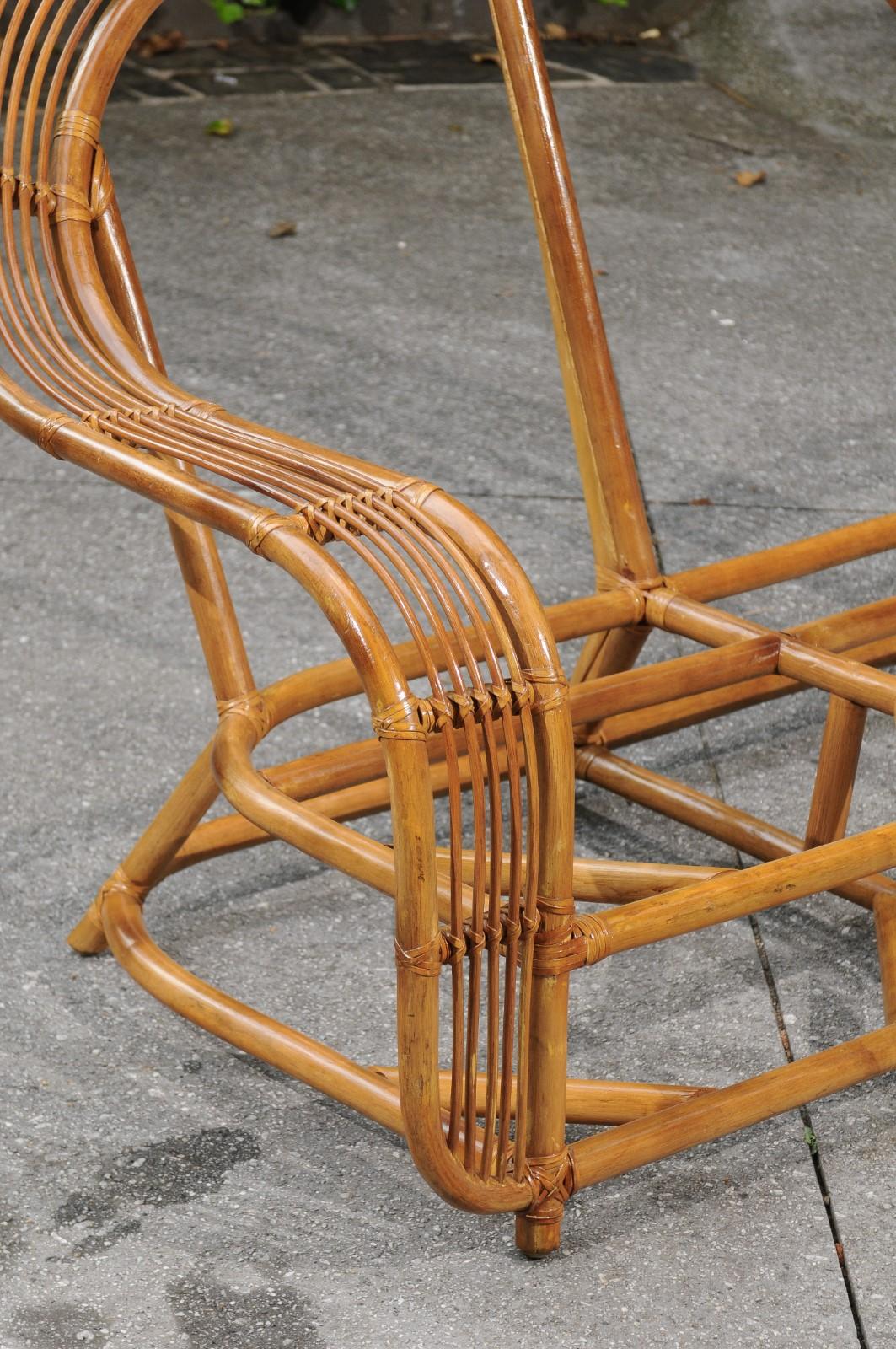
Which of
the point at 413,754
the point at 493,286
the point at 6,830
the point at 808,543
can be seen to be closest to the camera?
the point at 413,754

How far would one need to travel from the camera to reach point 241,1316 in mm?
1282

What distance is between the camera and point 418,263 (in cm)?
330

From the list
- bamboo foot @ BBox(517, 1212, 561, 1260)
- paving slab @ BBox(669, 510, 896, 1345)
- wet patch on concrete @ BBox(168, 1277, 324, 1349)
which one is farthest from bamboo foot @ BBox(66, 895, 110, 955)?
paving slab @ BBox(669, 510, 896, 1345)

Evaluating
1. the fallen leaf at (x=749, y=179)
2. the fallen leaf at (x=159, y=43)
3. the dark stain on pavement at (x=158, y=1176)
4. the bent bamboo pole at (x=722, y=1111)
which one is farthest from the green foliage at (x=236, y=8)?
the bent bamboo pole at (x=722, y=1111)

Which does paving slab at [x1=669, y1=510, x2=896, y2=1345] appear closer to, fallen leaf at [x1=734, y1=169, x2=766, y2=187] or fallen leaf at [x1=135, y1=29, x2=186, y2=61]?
fallen leaf at [x1=734, y1=169, x2=766, y2=187]

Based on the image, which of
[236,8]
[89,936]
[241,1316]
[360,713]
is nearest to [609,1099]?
[241,1316]

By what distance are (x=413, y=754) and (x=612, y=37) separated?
3896 millimetres

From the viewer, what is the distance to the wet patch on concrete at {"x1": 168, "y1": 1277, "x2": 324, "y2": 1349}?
1.26 m

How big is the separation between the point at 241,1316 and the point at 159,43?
3.78m

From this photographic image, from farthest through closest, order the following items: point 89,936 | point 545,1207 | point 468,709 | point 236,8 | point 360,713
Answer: point 236,8
point 360,713
point 89,936
point 545,1207
point 468,709

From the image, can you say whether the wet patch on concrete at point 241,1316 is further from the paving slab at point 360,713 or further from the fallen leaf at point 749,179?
the fallen leaf at point 749,179

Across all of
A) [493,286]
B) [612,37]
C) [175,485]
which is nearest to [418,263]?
[493,286]

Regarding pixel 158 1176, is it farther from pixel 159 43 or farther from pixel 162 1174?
pixel 159 43

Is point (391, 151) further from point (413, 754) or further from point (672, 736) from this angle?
point (413, 754)
